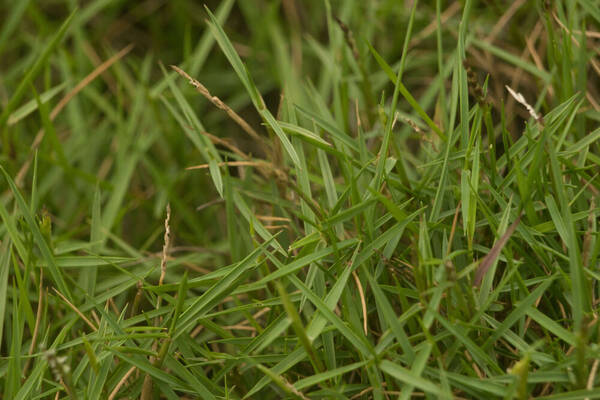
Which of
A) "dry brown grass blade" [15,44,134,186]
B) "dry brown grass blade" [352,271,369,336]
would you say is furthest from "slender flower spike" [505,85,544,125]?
"dry brown grass blade" [15,44,134,186]

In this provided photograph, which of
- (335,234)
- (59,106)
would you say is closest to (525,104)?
(335,234)

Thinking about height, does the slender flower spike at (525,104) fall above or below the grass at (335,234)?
above

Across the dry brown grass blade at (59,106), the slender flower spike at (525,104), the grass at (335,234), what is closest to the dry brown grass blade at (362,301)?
the grass at (335,234)

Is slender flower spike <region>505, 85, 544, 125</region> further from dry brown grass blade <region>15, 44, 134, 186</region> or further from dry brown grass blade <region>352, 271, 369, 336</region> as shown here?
dry brown grass blade <region>15, 44, 134, 186</region>

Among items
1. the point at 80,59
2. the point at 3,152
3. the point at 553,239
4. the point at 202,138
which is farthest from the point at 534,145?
the point at 80,59

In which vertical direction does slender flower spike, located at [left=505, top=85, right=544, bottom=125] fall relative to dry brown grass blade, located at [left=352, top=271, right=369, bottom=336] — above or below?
above

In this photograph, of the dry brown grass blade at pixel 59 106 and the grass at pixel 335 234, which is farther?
the dry brown grass blade at pixel 59 106

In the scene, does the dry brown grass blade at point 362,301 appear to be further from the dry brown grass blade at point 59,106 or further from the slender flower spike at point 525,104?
the dry brown grass blade at point 59,106

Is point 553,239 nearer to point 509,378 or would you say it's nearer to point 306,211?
point 509,378
